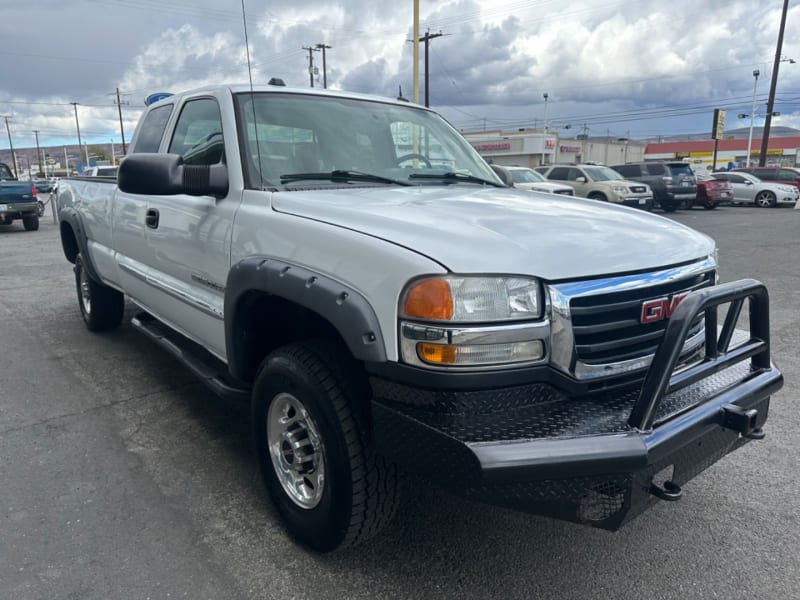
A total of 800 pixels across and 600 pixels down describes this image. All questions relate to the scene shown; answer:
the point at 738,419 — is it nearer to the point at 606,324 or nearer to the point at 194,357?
the point at 606,324

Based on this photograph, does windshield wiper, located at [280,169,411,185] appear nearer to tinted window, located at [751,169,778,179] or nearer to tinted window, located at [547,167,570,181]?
tinted window, located at [547,167,570,181]

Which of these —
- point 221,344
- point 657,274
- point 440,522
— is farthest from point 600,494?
point 221,344

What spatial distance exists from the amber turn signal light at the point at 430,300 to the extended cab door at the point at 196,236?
4.12 ft

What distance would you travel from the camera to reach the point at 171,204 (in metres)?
3.51

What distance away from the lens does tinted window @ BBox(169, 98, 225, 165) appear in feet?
10.8

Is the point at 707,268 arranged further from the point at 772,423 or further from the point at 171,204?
the point at 171,204

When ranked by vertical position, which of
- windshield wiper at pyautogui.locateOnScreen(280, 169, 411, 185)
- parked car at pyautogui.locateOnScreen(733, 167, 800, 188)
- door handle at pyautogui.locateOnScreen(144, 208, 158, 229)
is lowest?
parked car at pyautogui.locateOnScreen(733, 167, 800, 188)

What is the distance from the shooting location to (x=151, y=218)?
3.77 meters

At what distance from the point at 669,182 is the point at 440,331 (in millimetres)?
21228

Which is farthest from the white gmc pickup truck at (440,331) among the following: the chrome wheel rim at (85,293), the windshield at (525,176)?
the windshield at (525,176)

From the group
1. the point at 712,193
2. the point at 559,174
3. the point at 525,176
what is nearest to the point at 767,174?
the point at 712,193

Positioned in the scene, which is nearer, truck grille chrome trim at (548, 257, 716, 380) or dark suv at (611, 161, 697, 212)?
truck grille chrome trim at (548, 257, 716, 380)

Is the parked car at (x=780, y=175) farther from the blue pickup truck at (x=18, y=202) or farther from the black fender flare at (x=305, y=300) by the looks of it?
the black fender flare at (x=305, y=300)

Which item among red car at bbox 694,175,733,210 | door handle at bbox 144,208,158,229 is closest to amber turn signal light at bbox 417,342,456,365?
door handle at bbox 144,208,158,229
